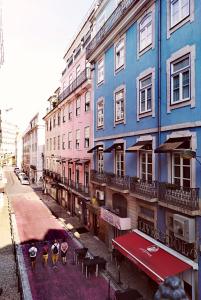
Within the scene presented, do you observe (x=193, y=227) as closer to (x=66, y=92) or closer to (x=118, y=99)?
(x=118, y=99)

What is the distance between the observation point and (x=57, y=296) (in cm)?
1472

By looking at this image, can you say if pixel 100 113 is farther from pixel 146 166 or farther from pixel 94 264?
pixel 94 264

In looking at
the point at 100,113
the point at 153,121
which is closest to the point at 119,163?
the point at 100,113

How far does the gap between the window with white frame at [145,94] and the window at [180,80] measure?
81.5 inches

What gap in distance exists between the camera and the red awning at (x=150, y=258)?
11.7 meters

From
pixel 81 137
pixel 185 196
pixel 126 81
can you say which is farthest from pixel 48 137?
pixel 185 196

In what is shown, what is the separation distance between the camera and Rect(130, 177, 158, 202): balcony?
46.0ft

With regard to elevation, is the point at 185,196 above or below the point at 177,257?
above

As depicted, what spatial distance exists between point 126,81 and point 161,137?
5.61m

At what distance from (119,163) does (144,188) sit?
A: 16.1ft

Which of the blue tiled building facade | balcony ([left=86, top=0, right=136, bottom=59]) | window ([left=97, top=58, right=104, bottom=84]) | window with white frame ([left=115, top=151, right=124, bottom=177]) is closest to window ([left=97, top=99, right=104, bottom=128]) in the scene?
the blue tiled building facade

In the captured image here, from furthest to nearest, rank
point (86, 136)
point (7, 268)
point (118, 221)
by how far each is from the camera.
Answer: point (86, 136), point (118, 221), point (7, 268)

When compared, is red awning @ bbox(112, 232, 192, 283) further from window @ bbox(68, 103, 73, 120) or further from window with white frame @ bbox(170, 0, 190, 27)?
window @ bbox(68, 103, 73, 120)

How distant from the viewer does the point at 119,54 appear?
A: 1964 cm
